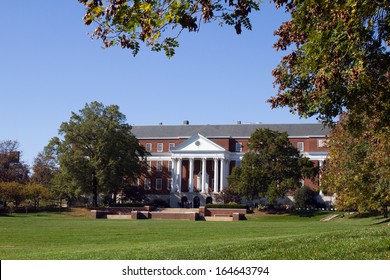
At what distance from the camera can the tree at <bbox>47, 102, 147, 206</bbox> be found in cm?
7831

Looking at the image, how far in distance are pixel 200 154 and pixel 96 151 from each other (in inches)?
886

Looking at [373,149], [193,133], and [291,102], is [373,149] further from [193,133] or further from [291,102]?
[193,133]

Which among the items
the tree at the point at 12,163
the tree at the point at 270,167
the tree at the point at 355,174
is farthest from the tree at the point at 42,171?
the tree at the point at 355,174

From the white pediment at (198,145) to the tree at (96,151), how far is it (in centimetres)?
1534

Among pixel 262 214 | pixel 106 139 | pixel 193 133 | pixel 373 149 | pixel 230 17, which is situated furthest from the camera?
pixel 193 133

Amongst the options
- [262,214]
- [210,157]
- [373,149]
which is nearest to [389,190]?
[373,149]

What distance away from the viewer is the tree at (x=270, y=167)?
75375mm

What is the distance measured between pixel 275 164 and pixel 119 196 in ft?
103

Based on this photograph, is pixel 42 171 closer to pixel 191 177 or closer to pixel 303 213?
pixel 191 177

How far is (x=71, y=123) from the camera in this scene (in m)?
82.1

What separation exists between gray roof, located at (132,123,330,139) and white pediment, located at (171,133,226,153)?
3179 millimetres

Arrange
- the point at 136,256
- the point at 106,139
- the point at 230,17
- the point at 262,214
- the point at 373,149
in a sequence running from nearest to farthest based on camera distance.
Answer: the point at 230,17
the point at 136,256
the point at 373,149
the point at 262,214
the point at 106,139

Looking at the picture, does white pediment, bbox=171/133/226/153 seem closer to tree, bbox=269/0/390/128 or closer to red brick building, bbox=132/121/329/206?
red brick building, bbox=132/121/329/206

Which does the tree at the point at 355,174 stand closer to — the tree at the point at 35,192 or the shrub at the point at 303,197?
the shrub at the point at 303,197
